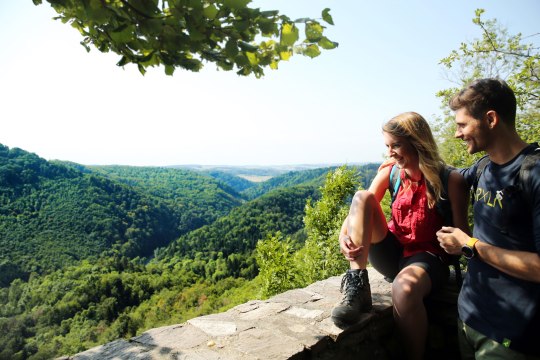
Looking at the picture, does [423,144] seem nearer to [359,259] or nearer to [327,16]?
[359,259]

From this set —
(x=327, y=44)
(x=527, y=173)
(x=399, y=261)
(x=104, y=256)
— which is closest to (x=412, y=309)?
(x=399, y=261)

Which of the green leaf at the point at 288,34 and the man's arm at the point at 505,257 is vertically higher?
the green leaf at the point at 288,34

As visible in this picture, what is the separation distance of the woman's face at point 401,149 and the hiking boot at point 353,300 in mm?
772

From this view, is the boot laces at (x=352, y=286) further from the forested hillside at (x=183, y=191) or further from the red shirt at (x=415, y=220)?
the forested hillside at (x=183, y=191)

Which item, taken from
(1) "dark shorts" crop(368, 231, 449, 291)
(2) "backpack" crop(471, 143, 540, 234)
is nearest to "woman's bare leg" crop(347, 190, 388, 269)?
(1) "dark shorts" crop(368, 231, 449, 291)

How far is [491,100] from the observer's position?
1563mm

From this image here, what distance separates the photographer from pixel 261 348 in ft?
5.90

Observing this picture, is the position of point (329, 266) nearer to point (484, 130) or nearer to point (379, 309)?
point (379, 309)

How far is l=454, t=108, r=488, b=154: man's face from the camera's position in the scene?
1.58m

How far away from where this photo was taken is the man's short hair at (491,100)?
1558 millimetres

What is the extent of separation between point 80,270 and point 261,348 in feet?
216

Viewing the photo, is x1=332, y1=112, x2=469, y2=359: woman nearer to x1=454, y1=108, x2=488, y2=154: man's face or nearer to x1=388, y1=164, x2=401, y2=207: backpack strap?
x1=388, y1=164, x2=401, y2=207: backpack strap

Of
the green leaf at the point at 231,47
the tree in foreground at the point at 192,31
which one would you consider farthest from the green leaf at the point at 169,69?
the green leaf at the point at 231,47

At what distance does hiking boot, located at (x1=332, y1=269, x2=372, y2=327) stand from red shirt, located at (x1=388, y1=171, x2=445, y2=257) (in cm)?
38
